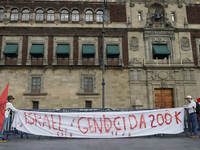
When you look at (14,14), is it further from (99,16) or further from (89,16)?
(99,16)

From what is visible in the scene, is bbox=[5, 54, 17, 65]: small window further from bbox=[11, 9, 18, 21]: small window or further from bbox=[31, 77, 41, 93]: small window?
bbox=[11, 9, 18, 21]: small window

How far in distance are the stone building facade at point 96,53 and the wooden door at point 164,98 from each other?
0.09 m

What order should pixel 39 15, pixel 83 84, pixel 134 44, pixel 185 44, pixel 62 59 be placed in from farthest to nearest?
pixel 39 15, pixel 185 44, pixel 134 44, pixel 62 59, pixel 83 84

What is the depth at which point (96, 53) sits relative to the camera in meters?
22.2

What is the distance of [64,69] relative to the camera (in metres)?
21.6

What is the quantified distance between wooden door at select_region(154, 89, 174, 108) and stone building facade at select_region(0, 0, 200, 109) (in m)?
0.09

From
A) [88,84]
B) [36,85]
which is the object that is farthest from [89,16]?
[36,85]

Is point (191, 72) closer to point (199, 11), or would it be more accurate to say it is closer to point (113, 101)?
point (199, 11)

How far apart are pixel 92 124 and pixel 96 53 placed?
1419 centimetres

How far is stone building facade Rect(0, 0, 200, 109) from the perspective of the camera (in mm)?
21125

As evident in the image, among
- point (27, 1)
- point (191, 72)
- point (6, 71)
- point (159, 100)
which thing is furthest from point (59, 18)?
point (191, 72)

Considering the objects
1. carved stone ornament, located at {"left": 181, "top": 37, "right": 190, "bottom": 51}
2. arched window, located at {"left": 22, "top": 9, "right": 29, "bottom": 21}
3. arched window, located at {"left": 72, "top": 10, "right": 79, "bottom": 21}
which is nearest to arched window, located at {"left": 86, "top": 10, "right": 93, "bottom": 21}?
arched window, located at {"left": 72, "top": 10, "right": 79, "bottom": 21}

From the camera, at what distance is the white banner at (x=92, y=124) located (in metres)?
8.83

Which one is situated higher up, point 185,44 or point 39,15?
point 39,15
